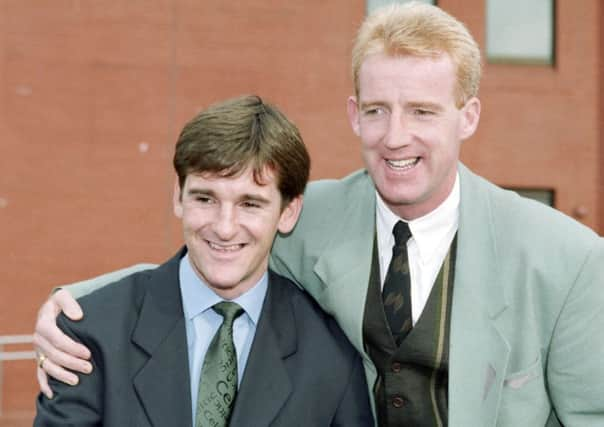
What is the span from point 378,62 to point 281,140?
402 millimetres

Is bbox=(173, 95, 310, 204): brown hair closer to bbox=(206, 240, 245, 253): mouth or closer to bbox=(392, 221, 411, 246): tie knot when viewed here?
bbox=(206, 240, 245, 253): mouth

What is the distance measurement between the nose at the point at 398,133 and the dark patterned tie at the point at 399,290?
0.36 m

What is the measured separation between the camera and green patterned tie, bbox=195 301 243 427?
8.95 ft

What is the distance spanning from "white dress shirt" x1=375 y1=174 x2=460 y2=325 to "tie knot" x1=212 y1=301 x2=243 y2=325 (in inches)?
20.9

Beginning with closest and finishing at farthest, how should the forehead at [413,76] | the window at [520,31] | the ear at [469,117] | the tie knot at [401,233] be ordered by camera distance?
1. the forehead at [413,76]
2. the ear at [469,117]
3. the tie knot at [401,233]
4. the window at [520,31]

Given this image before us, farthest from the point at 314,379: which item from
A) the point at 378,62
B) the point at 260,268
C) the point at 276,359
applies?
the point at 378,62

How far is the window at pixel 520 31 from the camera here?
41.3ft

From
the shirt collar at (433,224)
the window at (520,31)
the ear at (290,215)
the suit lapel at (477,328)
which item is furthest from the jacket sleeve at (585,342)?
the window at (520,31)

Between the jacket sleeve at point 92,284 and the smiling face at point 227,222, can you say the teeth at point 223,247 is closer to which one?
the smiling face at point 227,222

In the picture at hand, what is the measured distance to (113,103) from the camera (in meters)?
11.1

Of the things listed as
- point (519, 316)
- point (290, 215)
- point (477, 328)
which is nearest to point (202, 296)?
point (290, 215)

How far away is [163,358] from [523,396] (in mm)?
1166

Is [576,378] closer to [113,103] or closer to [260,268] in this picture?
[260,268]

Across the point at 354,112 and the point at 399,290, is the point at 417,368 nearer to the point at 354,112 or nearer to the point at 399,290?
the point at 399,290
